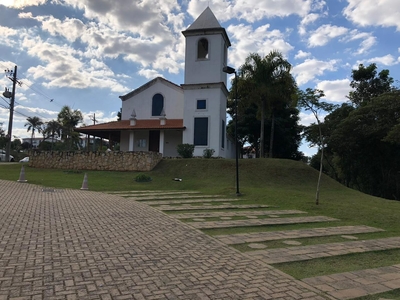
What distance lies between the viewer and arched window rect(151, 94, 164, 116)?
97.3ft

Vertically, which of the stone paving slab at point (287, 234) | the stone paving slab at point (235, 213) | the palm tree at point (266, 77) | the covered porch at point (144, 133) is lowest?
the stone paving slab at point (287, 234)

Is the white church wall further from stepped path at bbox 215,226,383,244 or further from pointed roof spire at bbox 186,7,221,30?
stepped path at bbox 215,226,383,244

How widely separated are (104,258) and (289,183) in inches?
624

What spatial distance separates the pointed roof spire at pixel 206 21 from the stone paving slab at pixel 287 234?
78.9 feet

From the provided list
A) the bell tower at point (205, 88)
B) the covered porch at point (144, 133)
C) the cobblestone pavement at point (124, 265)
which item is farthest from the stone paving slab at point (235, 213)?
the covered porch at point (144, 133)

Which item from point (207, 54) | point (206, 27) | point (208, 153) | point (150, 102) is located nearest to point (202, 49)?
point (207, 54)

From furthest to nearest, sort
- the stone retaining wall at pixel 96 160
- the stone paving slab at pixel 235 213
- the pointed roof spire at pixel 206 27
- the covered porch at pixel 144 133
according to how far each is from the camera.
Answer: the pointed roof spire at pixel 206 27 < the covered porch at pixel 144 133 < the stone retaining wall at pixel 96 160 < the stone paving slab at pixel 235 213

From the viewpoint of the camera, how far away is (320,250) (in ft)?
17.6

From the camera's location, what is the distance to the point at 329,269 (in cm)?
441

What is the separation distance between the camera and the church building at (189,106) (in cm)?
2672

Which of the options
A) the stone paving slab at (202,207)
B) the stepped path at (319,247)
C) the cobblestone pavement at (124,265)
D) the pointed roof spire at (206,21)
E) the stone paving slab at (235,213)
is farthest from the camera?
the pointed roof spire at (206,21)

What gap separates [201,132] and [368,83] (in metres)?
16.7

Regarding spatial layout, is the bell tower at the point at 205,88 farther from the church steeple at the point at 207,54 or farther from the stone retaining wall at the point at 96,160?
the stone retaining wall at the point at 96,160

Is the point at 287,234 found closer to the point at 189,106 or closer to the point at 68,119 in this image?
the point at 189,106
